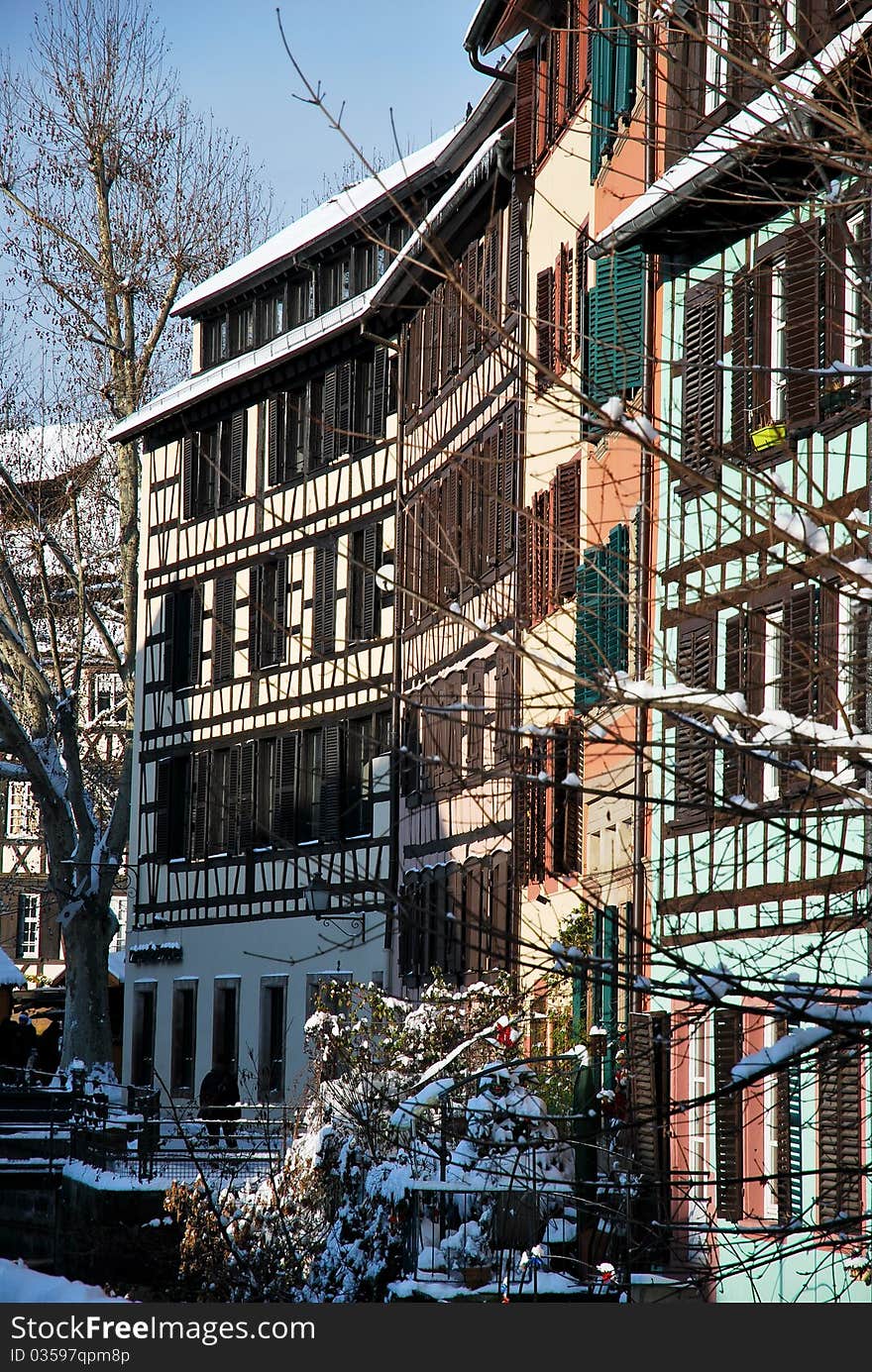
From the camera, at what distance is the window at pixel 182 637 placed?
35.2 meters

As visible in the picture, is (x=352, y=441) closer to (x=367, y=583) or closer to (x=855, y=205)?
(x=367, y=583)

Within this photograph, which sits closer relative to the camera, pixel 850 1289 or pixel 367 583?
pixel 850 1289

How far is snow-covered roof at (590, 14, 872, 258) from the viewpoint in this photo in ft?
21.2

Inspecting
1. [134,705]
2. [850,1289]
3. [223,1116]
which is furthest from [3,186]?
[850,1289]

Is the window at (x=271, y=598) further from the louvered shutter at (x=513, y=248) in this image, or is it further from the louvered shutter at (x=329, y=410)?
the louvered shutter at (x=513, y=248)

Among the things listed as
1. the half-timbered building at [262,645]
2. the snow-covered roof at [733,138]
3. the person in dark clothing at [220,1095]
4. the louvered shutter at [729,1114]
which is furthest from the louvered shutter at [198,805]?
the louvered shutter at [729,1114]

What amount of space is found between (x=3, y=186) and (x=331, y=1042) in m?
23.1

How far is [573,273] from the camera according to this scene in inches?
823

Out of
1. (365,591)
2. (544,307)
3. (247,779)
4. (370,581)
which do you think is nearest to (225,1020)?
(247,779)

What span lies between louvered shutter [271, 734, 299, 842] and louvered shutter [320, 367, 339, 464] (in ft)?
13.6

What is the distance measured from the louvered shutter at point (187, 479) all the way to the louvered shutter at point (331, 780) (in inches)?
243

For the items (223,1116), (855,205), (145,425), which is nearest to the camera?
(855,205)

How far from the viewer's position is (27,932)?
202ft

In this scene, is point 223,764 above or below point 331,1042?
above
